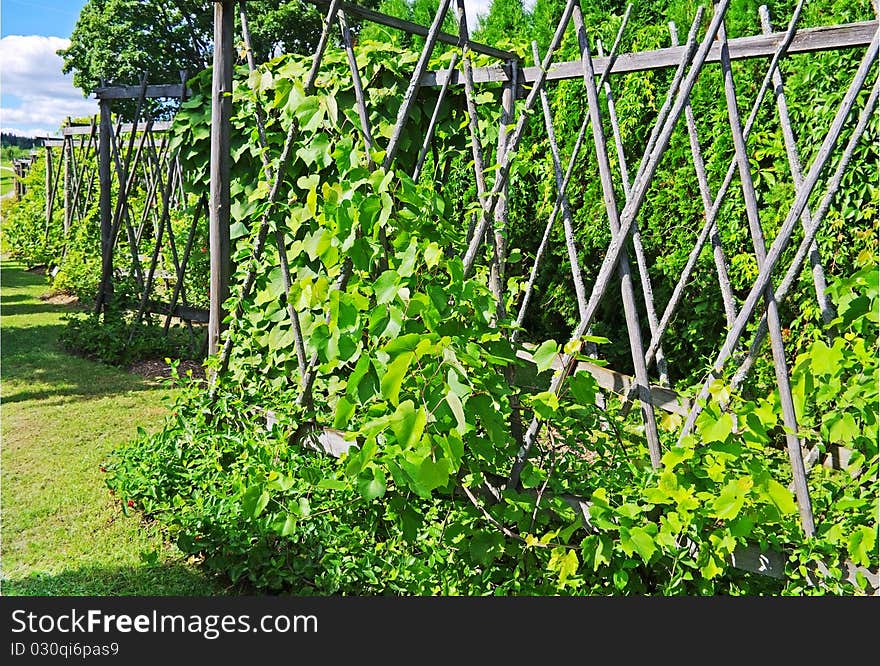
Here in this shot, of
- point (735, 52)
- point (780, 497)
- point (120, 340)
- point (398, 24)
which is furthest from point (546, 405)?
point (120, 340)

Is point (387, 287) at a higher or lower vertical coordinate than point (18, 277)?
higher

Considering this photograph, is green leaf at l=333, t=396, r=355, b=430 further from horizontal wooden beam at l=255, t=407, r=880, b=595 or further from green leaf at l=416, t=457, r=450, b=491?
green leaf at l=416, t=457, r=450, b=491

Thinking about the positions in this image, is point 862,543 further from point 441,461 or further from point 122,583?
point 122,583

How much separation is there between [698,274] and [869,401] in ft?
10.9

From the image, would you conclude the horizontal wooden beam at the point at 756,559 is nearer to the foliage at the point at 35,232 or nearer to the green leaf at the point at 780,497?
the green leaf at the point at 780,497

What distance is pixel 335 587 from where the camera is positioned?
8.18ft

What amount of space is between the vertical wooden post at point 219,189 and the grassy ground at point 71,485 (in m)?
0.98

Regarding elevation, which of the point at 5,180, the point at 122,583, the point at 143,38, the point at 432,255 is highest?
the point at 143,38

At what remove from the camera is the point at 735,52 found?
9.20 feet

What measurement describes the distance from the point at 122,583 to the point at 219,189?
1829mm

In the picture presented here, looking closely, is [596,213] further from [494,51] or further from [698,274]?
[494,51]

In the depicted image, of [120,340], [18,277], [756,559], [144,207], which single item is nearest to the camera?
[756,559]

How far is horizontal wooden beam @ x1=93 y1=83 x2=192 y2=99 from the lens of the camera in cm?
537

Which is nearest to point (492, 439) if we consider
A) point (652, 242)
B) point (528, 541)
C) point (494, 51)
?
point (528, 541)
